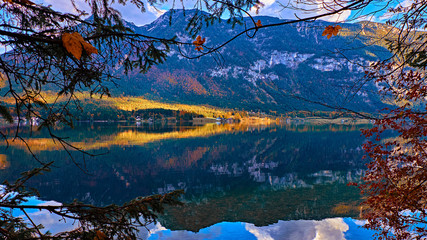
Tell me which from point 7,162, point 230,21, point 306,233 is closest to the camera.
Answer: point 230,21

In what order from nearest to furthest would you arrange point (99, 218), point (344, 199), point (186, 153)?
point (99, 218) → point (344, 199) → point (186, 153)

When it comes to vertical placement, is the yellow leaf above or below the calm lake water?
above

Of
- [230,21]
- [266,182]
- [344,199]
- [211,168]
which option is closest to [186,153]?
[211,168]

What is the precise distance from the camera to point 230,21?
444 centimetres

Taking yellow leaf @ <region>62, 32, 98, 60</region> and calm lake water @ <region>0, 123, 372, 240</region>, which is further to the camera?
calm lake water @ <region>0, 123, 372, 240</region>

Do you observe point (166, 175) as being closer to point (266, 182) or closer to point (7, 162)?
point (266, 182)

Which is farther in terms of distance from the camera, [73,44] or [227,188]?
[227,188]

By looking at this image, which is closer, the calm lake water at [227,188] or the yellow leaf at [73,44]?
the yellow leaf at [73,44]

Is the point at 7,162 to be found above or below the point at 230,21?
below

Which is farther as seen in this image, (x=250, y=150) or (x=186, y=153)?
(x=250, y=150)

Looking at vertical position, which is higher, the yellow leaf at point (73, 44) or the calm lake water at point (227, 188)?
the yellow leaf at point (73, 44)

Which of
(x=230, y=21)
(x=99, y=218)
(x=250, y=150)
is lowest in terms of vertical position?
(x=250, y=150)

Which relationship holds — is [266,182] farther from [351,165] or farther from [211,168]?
[351,165]

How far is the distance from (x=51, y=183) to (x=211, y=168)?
1833 cm
